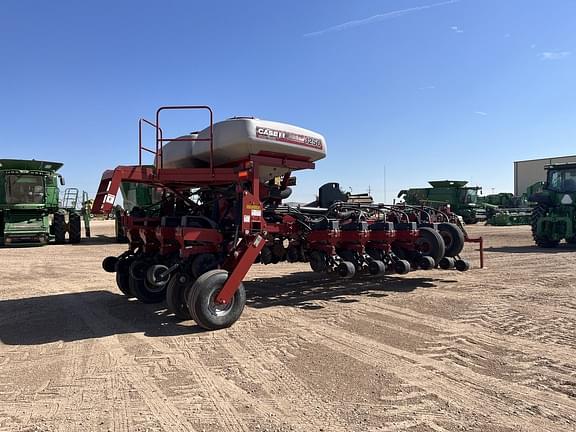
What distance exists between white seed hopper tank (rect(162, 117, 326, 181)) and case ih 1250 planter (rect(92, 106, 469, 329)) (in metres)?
0.01

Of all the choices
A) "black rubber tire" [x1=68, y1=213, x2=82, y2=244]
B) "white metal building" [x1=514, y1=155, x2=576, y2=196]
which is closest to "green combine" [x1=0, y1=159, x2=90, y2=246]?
"black rubber tire" [x1=68, y1=213, x2=82, y2=244]

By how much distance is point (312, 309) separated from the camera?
6906mm

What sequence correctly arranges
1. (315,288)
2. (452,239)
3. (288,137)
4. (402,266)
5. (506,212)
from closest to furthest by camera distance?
(288,137), (402,266), (315,288), (452,239), (506,212)

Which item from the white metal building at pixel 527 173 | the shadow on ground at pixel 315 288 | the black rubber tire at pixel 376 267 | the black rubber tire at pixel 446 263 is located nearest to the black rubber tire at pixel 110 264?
the shadow on ground at pixel 315 288

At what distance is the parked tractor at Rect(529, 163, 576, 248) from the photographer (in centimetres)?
1535

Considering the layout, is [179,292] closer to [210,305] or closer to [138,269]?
[210,305]

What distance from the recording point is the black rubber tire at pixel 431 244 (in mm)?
8656

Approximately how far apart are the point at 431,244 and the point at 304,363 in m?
4.89

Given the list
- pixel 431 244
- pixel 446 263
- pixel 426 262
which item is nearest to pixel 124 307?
pixel 426 262

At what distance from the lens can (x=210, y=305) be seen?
5.64m

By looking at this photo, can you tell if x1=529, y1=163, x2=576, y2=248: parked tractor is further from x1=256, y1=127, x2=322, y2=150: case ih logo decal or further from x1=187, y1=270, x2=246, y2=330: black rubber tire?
x1=187, y1=270, x2=246, y2=330: black rubber tire

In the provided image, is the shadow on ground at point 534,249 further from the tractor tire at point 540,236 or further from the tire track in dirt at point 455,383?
the tire track in dirt at point 455,383

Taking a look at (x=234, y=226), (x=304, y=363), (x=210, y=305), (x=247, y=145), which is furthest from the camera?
(x=234, y=226)

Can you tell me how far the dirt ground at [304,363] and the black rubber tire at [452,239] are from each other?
3.47ft
